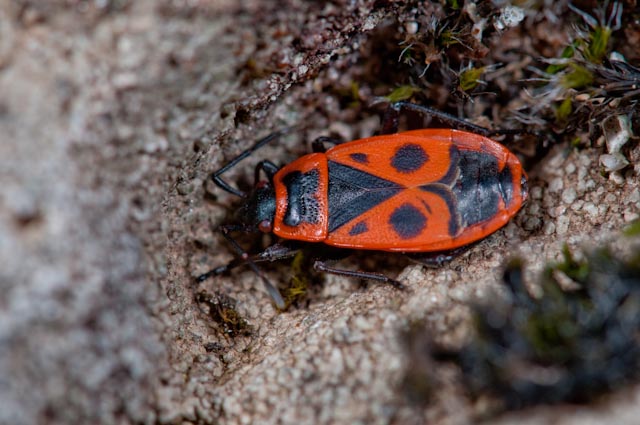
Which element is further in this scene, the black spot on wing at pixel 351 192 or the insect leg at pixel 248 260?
the black spot on wing at pixel 351 192

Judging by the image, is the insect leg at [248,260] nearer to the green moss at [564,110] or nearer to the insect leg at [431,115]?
the insect leg at [431,115]

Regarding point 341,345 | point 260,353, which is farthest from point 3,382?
point 341,345

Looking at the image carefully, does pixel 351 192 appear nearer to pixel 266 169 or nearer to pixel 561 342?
pixel 266 169

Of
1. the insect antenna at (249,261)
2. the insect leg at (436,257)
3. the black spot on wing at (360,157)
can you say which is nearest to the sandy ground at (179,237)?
the insect leg at (436,257)

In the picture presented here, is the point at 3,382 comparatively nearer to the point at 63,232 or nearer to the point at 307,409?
the point at 63,232

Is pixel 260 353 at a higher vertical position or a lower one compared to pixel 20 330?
lower

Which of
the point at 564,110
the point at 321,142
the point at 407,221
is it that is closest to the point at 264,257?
the point at 321,142
